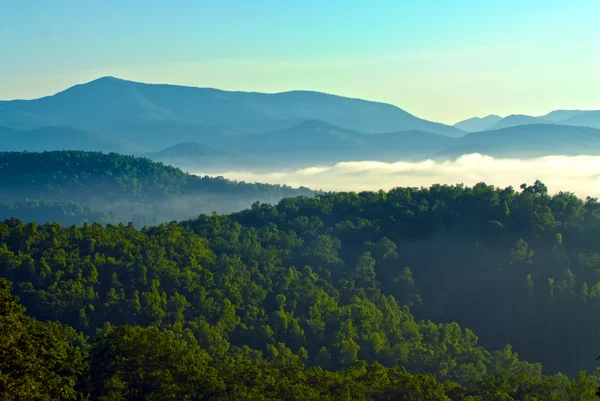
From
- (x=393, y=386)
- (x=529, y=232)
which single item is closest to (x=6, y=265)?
(x=393, y=386)

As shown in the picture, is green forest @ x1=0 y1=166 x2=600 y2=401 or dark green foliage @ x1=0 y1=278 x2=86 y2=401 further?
green forest @ x1=0 y1=166 x2=600 y2=401

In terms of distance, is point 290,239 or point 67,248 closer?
point 67,248

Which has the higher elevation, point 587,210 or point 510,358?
point 587,210

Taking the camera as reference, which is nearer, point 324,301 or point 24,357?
point 24,357

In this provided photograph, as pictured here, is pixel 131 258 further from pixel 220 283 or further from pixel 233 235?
pixel 233 235

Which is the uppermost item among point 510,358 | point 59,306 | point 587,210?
point 587,210

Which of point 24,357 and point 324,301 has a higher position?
point 24,357

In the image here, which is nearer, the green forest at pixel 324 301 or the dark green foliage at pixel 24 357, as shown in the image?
the dark green foliage at pixel 24 357

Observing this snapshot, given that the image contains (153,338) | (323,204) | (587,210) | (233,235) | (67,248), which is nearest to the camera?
(153,338)
